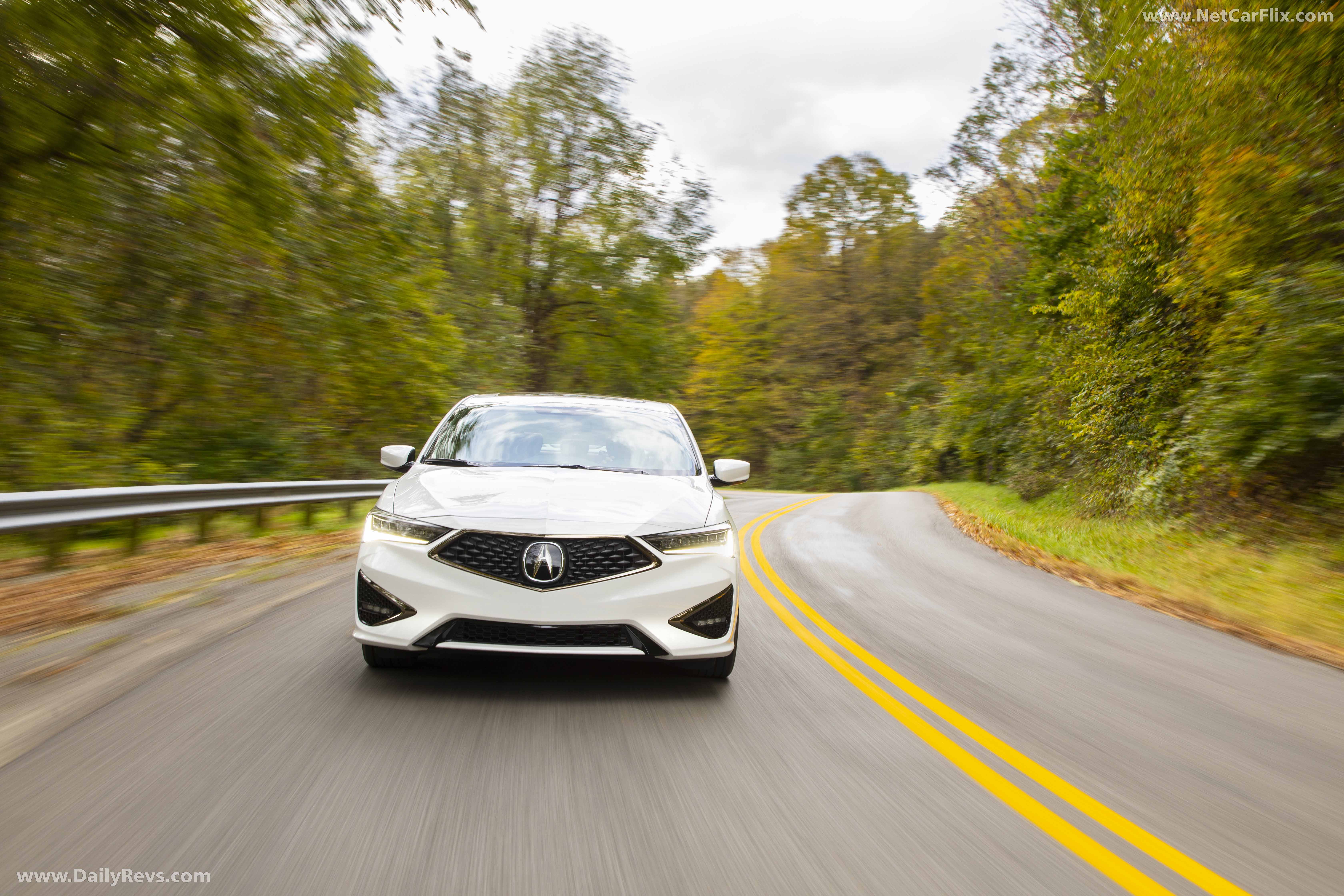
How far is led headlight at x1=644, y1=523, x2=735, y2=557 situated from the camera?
4.32m

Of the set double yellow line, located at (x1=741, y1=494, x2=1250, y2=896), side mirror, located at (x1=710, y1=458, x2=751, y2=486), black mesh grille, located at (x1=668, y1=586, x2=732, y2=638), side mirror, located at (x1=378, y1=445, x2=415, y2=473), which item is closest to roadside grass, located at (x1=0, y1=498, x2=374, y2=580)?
side mirror, located at (x1=378, y1=445, x2=415, y2=473)

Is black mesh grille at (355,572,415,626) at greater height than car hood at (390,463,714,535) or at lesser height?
lesser

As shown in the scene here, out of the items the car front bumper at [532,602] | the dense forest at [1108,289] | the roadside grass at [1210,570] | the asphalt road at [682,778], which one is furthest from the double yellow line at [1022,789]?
the dense forest at [1108,289]

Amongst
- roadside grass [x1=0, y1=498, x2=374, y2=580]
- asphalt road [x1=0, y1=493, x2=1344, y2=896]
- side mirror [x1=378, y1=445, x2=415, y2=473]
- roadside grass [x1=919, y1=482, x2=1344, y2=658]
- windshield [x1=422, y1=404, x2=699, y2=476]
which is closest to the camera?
asphalt road [x1=0, y1=493, x2=1344, y2=896]

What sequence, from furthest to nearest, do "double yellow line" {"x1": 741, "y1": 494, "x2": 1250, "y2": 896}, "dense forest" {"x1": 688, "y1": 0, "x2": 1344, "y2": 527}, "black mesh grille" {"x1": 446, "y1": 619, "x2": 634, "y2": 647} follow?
"dense forest" {"x1": 688, "y1": 0, "x2": 1344, "y2": 527}
"black mesh grille" {"x1": 446, "y1": 619, "x2": 634, "y2": 647}
"double yellow line" {"x1": 741, "y1": 494, "x2": 1250, "y2": 896}

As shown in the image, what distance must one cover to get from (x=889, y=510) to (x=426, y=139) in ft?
53.0

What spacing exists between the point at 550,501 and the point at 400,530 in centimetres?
74

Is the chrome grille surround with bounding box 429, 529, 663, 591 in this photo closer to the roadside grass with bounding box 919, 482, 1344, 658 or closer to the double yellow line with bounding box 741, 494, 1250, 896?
the double yellow line with bounding box 741, 494, 1250, 896

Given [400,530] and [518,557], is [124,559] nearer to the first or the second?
[400,530]

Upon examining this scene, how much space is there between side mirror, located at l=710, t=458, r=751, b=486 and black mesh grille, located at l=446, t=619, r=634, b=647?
2.04m

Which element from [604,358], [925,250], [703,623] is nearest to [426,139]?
[604,358]

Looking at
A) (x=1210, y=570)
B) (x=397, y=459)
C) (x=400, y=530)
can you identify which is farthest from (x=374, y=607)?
(x=1210, y=570)

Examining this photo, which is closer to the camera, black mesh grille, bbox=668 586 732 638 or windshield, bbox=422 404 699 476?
black mesh grille, bbox=668 586 732 638

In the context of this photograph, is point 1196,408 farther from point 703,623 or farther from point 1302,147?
point 703,623
